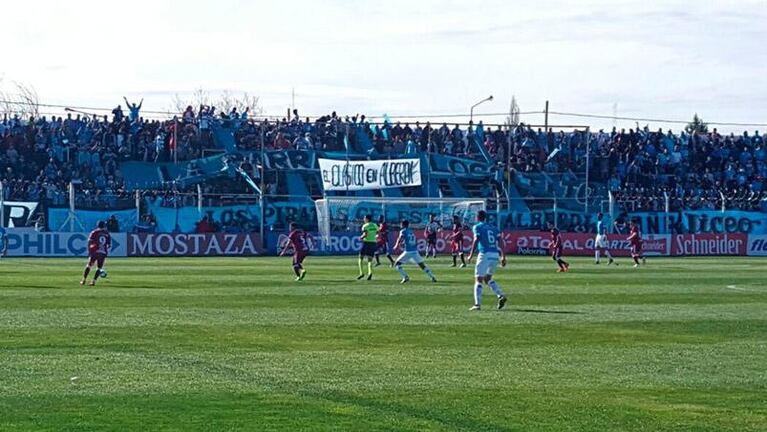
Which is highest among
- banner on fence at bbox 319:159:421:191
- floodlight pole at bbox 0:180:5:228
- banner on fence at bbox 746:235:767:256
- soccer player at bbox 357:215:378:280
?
banner on fence at bbox 319:159:421:191

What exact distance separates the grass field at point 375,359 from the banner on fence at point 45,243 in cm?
2115

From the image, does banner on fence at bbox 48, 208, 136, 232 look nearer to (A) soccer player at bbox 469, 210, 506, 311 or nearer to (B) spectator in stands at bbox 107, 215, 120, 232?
(B) spectator in stands at bbox 107, 215, 120, 232

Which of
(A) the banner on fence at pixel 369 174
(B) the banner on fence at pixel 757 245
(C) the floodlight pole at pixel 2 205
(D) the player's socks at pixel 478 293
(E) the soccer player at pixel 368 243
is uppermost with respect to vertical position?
(A) the banner on fence at pixel 369 174

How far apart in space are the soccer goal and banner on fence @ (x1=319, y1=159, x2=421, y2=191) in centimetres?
169

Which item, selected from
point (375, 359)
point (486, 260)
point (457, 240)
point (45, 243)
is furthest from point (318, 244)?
point (375, 359)

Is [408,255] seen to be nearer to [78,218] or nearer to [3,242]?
[78,218]

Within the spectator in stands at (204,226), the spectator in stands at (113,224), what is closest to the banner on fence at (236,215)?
the spectator in stands at (204,226)

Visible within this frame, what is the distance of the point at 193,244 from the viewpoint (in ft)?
184

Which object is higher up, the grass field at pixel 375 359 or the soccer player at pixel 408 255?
the soccer player at pixel 408 255

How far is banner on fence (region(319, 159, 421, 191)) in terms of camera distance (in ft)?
202

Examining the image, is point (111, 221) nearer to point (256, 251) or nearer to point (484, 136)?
point (256, 251)

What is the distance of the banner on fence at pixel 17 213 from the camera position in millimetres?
53156

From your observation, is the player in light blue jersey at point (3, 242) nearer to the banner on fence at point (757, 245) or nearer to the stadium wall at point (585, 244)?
the stadium wall at point (585, 244)

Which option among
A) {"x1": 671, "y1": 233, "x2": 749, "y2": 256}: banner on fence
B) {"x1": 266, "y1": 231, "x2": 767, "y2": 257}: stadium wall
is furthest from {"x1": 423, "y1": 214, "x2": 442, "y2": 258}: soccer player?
{"x1": 671, "y1": 233, "x2": 749, "y2": 256}: banner on fence
